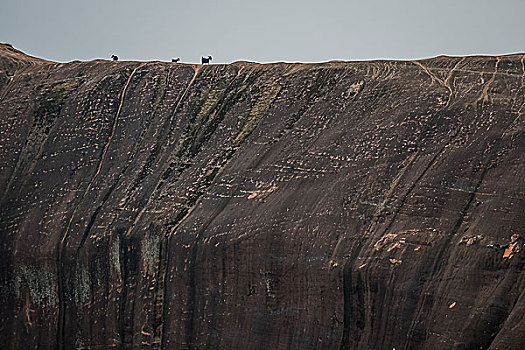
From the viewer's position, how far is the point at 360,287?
3.03 meters

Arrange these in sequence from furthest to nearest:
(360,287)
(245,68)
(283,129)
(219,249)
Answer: (245,68), (283,129), (219,249), (360,287)

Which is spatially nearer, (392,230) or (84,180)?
(392,230)

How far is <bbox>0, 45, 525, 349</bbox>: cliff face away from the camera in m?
2.97

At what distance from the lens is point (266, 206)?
3318 mm

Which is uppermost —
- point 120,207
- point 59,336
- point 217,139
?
point 217,139

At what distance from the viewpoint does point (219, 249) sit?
3301 millimetres

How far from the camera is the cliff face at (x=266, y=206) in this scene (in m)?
2.97

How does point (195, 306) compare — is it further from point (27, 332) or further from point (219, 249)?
point (27, 332)

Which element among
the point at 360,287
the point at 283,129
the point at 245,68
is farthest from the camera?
the point at 245,68

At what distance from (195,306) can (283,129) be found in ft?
3.14

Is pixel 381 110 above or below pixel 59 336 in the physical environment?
above

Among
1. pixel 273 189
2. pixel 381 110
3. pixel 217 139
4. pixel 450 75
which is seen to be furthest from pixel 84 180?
pixel 450 75

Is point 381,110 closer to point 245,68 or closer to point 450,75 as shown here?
point 450,75

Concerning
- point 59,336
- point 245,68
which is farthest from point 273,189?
point 59,336
